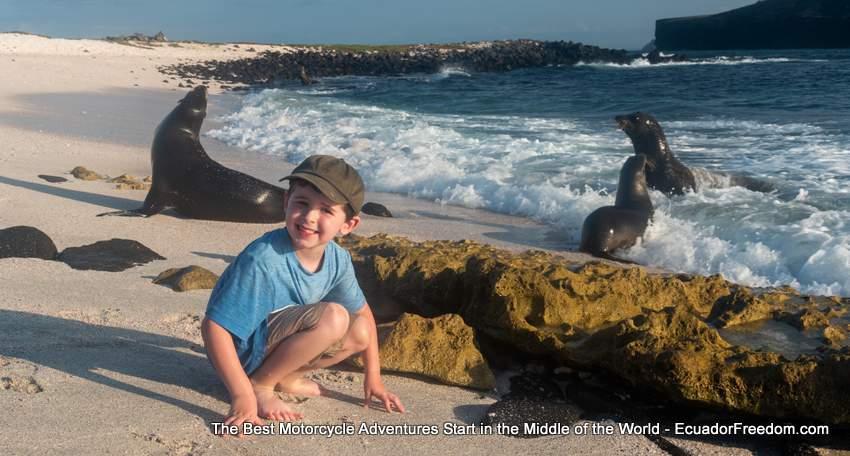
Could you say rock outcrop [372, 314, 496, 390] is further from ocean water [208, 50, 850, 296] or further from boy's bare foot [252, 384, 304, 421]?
ocean water [208, 50, 850, 296]

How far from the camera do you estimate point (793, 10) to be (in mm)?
82250

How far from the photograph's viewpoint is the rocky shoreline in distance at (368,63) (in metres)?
34.7

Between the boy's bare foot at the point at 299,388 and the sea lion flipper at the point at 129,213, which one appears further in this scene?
the sea lion flipper at the point at 129,213

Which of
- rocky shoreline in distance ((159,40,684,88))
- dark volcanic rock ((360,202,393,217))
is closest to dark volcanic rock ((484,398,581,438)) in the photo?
dark volcanic rock ((360,202,393,217))

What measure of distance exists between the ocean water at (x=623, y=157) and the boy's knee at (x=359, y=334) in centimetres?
374

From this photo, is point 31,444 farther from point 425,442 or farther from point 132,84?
point 132,84

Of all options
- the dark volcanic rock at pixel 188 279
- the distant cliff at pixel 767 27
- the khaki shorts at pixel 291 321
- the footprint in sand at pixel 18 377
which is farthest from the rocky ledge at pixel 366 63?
the khaki shorts at pixel 291 321

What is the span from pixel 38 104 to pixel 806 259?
14.5m

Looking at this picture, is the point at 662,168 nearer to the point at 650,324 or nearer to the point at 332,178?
the point at 650,324

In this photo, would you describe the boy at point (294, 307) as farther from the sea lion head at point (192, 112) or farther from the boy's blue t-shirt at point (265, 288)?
the sea lion head at point (192, 112)

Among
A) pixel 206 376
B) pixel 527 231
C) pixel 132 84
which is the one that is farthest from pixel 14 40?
pixel 206 376

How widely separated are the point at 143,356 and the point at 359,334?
39.3 inches

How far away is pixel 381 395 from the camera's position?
10.1 feet

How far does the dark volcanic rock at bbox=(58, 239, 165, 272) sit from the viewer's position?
4.96 metres
